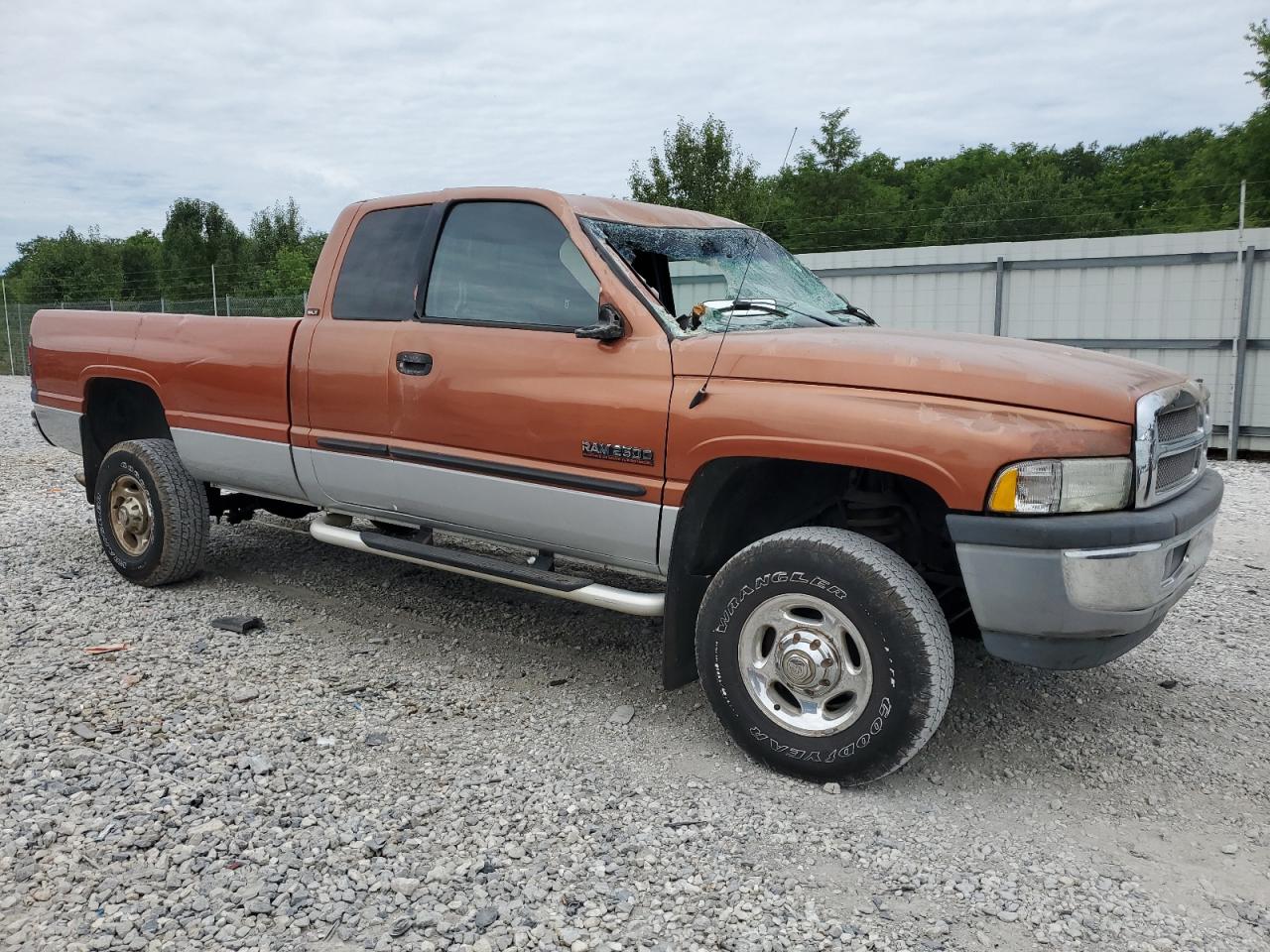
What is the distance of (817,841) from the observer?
3041 mm

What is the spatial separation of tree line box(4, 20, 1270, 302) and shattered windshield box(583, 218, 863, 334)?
679 inches

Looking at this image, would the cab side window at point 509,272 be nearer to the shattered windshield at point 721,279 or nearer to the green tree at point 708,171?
the shattered windshield at point 721,279

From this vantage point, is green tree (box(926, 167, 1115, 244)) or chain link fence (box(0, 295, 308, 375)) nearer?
chain link fence (box(0, 295, 308, 375))

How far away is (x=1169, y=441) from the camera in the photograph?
3.22 meters

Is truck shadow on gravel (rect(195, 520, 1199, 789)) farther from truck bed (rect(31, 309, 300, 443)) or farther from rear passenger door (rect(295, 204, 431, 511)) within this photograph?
truck bed (rect(31, 309, 300, 443))

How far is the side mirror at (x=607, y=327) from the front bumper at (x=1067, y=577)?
1.36m

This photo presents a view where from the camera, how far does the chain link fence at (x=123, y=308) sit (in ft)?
68.0

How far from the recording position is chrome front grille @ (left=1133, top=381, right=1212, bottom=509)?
298 centimetres

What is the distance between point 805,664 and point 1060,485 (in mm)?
975

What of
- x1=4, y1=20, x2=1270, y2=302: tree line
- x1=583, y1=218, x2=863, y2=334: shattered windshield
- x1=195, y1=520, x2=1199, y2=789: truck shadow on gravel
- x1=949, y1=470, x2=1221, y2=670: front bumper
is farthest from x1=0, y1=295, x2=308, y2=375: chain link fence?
x1=949, y1=470, x2=1221, y2=670: front bumper

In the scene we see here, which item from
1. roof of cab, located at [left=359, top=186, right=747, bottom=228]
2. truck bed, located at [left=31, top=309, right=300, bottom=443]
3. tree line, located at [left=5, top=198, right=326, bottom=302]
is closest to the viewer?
roof of cab, located at [left=359, top=186, right=747, bottom=228]

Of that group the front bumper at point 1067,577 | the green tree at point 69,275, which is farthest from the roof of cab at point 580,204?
the green tree at point 69,275

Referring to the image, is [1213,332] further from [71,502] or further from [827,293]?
[71,502]

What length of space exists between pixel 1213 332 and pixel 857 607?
9.99 meters
